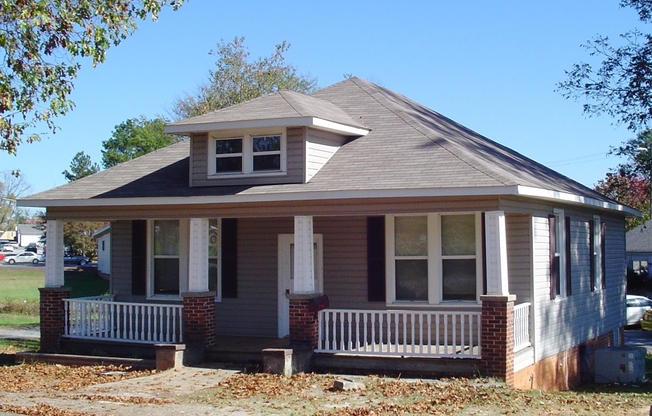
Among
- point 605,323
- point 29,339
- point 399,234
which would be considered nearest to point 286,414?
point 399,234

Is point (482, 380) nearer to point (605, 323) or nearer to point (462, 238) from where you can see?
point (462, 238)

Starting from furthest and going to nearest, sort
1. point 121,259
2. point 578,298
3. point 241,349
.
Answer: point 121,259, point 578,298, point 241,349

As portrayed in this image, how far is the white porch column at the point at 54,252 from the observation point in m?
17.4

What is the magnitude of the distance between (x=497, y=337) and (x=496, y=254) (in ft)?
4.44

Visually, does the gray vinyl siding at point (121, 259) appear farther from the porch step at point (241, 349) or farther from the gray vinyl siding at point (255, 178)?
Answer: the porch step at point (241, 349)

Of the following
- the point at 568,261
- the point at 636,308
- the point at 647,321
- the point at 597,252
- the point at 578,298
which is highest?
the point at 597,252

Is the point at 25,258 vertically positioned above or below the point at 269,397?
above

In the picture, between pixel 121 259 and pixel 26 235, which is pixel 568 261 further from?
pixel 26 235

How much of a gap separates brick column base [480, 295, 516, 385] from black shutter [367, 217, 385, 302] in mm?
2946

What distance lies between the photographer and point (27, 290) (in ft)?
150

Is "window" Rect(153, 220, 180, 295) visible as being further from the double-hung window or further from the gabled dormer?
the gabled dormer

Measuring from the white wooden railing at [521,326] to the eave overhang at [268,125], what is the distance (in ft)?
16.4

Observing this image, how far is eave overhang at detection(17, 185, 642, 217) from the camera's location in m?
13.5

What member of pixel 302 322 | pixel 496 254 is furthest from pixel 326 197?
pixel 496 254
